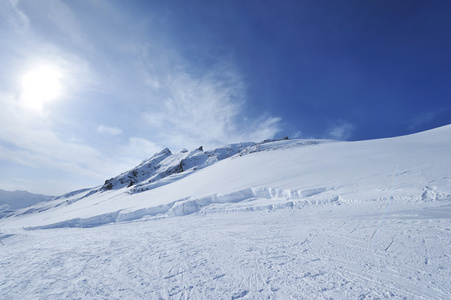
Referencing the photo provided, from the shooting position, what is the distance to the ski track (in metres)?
3.46

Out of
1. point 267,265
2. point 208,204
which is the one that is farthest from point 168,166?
point 267,265

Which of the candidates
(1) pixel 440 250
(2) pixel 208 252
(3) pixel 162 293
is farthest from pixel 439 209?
(3) pixel 162 293

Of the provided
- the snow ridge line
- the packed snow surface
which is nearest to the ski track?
the packed snow surface

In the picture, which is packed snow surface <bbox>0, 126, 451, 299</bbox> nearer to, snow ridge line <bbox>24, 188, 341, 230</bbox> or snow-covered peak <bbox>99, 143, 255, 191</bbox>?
snow ridge line <bbox>24, 188, 341, 230</bbox>

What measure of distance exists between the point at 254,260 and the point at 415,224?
5.14 metres

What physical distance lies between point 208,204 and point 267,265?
32.4 ft

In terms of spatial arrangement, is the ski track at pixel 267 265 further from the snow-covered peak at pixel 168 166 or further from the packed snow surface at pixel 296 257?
the snow-covered peak at pixel 168 166

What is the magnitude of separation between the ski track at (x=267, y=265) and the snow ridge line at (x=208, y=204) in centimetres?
315

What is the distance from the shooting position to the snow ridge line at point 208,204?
10.4 metres

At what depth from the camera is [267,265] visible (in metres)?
4.41

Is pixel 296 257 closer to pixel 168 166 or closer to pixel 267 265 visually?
pixel 267 265

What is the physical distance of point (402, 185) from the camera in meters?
8.62

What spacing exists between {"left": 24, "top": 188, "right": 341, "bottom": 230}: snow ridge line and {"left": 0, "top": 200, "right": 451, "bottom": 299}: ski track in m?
3.15

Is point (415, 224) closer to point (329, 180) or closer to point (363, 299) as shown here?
point (363, 299)
